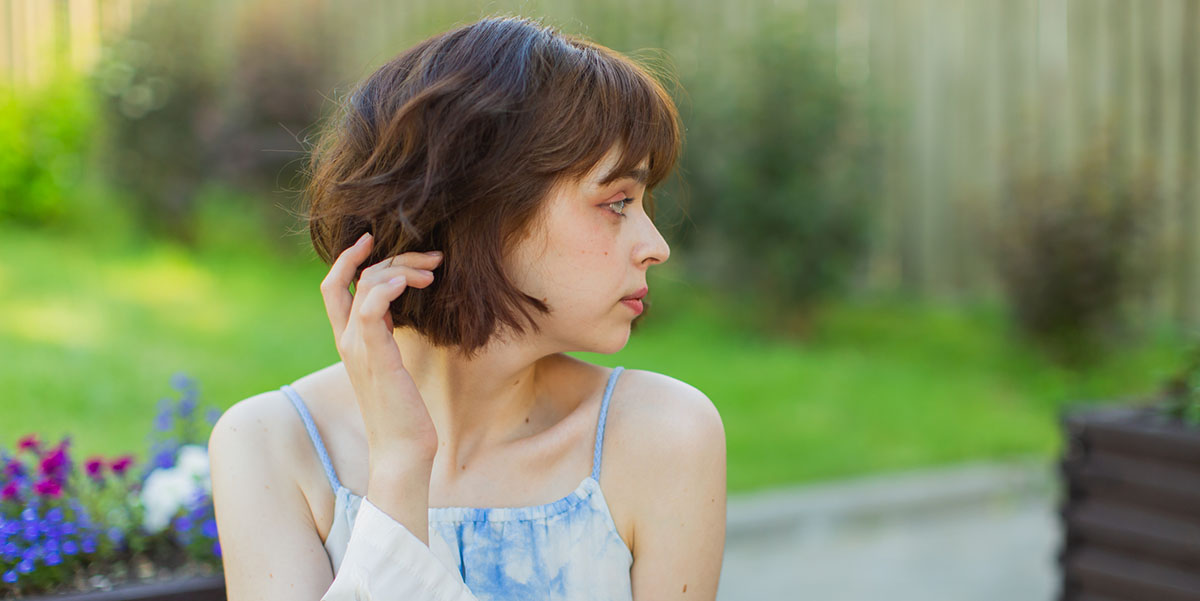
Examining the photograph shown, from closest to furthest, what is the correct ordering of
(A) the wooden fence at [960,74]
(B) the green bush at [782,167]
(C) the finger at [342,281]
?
(C) the finger at [342,281] → (B) the green bush at [782,167] → (A) the wooden fence at [960,74]

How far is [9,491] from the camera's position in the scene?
1844 mm

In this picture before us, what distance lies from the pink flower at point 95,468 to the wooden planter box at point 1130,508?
2228 millimetres

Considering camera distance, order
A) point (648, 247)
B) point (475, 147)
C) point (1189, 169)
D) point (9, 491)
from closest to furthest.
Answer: point (475, 147) < point (648, 247) < point (9, 491) < point (1189, 169)

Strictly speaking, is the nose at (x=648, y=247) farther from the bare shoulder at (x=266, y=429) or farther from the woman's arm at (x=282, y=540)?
the bare shoulder at (x=266, y=429)

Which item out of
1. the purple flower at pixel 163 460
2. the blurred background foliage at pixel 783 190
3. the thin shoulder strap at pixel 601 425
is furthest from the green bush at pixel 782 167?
the thin shoulder strap at pixel 601 425

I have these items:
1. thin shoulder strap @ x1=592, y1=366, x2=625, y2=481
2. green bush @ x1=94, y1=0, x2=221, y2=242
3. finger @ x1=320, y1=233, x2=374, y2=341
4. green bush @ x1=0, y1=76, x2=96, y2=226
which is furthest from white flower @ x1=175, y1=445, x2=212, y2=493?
green bush @ x1=0, y1=76, x2=96, y2=226

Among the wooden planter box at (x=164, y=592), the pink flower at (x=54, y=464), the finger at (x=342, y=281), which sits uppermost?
the finger at (x=342, y=281)

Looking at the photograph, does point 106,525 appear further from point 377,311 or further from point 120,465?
point 377,311

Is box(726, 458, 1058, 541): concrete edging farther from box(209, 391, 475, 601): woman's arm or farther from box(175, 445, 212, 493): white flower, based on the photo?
box(209, 391, 475, 601): woman's arm

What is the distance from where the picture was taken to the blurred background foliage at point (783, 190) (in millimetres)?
5508

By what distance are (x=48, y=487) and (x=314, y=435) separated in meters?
0.60

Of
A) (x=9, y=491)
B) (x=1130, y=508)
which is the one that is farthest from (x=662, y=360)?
(x=9, y=491)

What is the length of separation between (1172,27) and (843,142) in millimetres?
2005

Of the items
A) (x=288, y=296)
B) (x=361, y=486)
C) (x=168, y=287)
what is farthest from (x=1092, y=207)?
(x=361, y=486)
